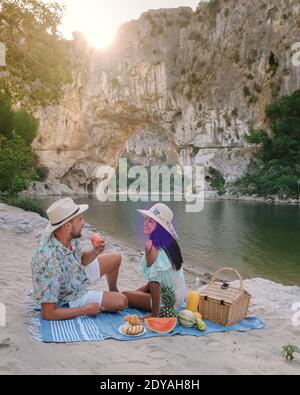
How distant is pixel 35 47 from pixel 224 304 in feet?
17.0

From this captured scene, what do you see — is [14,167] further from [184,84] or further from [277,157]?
[184,84]

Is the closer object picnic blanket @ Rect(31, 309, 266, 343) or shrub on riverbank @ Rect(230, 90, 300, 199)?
picnic blanket @ Rect(31, 309, 266, 343)

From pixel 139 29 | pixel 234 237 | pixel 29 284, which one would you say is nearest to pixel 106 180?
pixel 139 29

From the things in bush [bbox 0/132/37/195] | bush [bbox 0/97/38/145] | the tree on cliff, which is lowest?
bush [bbox 0/132/37/195]

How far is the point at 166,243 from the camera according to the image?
3881 millimetres

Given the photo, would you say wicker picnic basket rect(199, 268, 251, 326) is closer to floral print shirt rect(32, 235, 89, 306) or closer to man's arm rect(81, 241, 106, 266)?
man's arm rect(81, 241, 106, 266)

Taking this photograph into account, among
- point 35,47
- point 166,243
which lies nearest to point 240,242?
point 35,47

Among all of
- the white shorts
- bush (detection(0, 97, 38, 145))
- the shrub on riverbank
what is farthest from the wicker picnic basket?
the shrub on riverbank

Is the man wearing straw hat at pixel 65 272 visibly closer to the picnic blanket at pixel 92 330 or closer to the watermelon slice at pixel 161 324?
the picnic blanket at pixel 92 330

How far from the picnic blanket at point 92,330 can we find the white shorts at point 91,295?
14 cm

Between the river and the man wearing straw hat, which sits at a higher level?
the man wearing straw hat

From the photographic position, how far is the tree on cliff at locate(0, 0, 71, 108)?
21.9 ft

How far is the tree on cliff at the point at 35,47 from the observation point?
668cm

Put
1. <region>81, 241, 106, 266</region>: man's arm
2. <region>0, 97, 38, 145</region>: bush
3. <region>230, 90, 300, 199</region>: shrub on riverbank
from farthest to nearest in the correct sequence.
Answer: <region>230, 90, 300, 199</region>: shrub on riverbank, <region>0, 97, 38, 145</region>: bush, <region>81, 241, 106, 266</region>: man's arm
